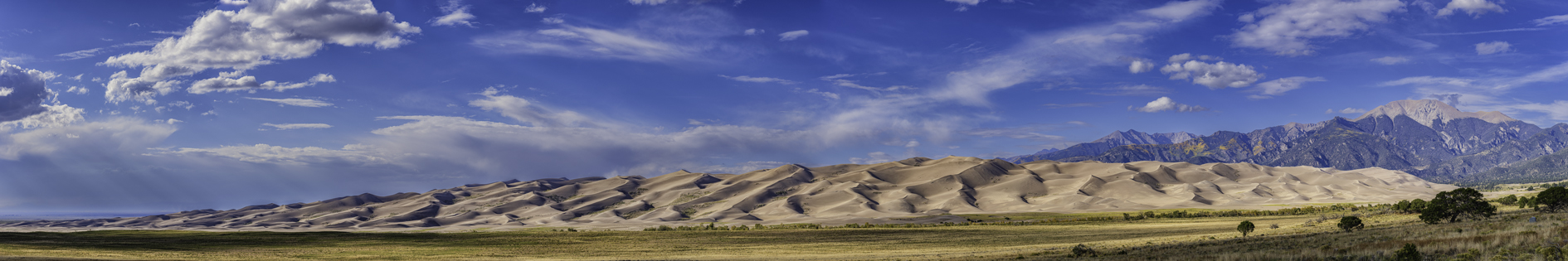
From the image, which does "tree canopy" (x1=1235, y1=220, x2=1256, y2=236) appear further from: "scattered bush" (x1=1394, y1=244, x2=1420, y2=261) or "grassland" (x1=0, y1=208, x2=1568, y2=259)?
"scattered bush" (x1=1394, y1=244, x2=1420, y2=261)

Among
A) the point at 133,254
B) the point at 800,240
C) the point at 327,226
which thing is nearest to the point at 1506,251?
the point at 800,240

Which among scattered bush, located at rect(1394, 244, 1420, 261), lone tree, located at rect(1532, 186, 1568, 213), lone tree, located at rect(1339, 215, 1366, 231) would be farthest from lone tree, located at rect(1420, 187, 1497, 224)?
scattered bush, located at rect(1394, 244, 1420, 261)

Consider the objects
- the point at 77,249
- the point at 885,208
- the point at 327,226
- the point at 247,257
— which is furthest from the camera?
the point at 885,208

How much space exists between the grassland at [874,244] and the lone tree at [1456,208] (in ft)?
3.69

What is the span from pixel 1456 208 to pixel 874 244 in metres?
38.2

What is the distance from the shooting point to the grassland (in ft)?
87.5

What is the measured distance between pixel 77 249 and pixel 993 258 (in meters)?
65.5

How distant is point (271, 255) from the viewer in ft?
181

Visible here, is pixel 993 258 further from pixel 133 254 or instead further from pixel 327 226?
pixel 327 226

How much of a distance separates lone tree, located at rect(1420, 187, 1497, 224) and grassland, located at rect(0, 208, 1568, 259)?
3.69 feet

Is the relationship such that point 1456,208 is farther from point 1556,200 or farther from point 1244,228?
point 1244,228

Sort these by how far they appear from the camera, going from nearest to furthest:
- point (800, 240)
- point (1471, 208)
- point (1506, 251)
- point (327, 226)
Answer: point (1506, 251) < point (1471, 208) < point (800, 240) < point (327, 226)

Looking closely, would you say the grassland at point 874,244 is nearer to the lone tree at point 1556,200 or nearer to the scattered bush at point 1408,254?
the scattered bush at point 1408,254

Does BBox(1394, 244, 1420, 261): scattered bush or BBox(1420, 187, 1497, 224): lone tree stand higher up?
BBox(1420, 187, 1497, 224): lone tree
